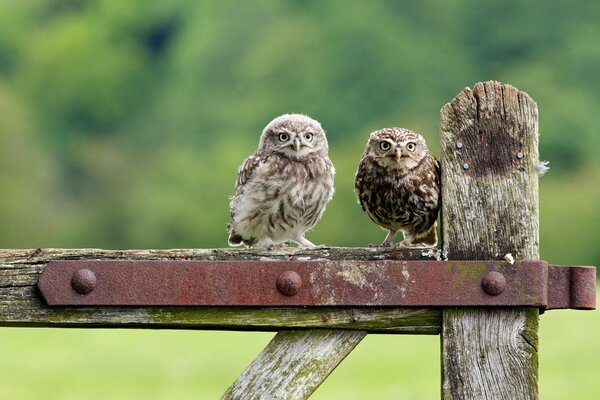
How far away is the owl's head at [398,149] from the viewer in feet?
16.1

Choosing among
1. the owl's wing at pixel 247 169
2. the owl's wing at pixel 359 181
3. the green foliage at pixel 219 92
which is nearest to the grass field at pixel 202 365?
the owl's wing at pixel 247 169

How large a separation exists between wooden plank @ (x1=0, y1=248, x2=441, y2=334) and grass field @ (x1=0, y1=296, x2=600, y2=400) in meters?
11.5

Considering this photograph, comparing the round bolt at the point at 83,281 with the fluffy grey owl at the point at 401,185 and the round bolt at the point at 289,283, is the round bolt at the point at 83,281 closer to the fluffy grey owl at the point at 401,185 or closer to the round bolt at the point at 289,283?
the round bolt at the point at 289,283

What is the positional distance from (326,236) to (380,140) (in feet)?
102

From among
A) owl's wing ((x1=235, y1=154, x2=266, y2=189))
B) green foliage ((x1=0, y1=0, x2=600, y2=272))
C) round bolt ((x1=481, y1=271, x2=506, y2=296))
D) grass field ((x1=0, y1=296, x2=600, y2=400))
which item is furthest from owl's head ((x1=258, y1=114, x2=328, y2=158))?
green foliage ((x1=0, y1=0, x2=600, y2=272))

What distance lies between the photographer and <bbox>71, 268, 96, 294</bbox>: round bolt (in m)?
2.94

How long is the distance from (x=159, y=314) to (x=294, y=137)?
2.42 meters

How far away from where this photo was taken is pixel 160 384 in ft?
54.1

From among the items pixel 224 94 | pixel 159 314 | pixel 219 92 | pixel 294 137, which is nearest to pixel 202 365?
pixel 294 137

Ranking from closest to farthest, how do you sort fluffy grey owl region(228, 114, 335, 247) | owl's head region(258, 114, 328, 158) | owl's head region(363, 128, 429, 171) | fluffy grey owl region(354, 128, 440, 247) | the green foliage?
fluffy grey owl region(354, 128, 440, 247), owl's head region(363, 128, 429, 171), fluffy grey owl region(228, 114, 335, 247), owl's head region(258, 114, 328, 158), the green foliage

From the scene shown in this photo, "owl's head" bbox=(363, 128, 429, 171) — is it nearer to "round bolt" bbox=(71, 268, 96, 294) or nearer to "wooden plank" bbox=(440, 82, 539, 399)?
"wooden plank" bbox=(440, 82, 539, 399)

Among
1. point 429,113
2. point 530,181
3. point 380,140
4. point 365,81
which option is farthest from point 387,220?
point 365,81

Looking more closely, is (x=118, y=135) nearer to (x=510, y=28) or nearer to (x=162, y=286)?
(x=510, y=28)

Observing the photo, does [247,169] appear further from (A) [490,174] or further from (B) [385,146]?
(A) [490,174]
